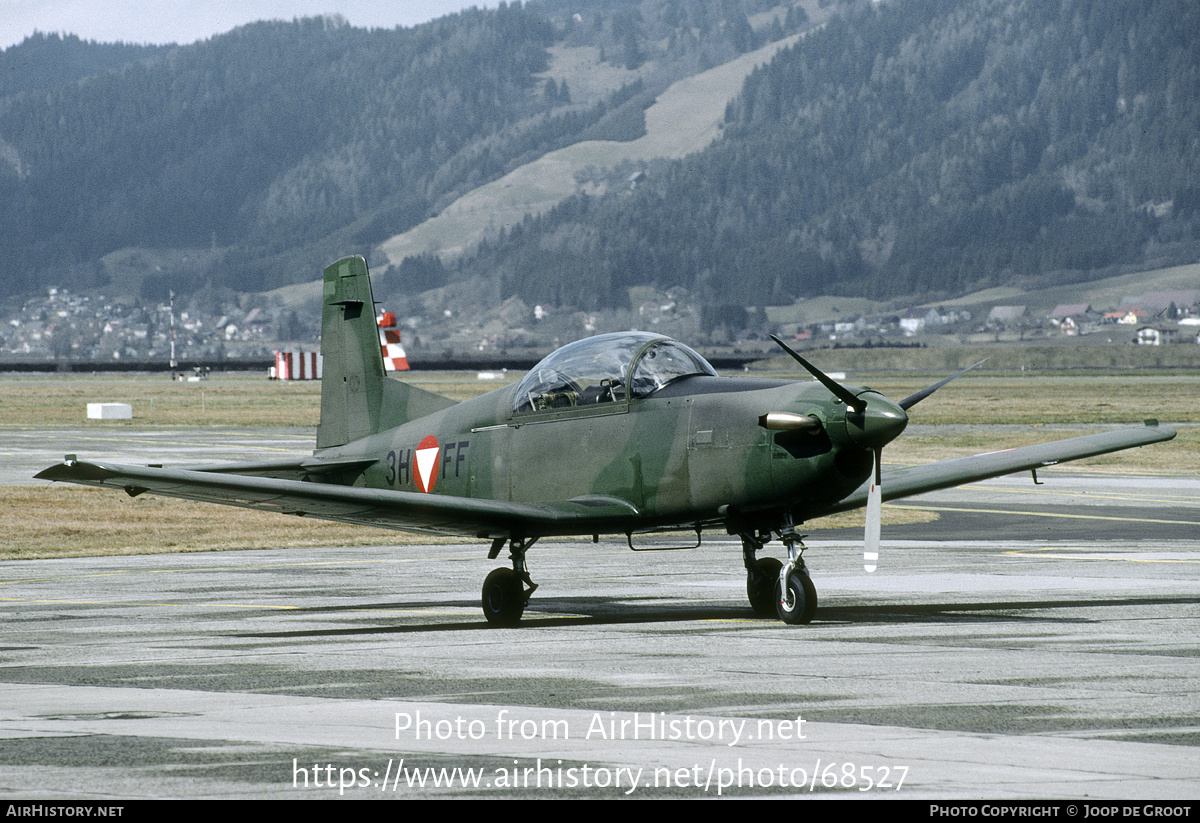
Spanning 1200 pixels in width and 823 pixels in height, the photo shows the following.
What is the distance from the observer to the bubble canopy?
53.8 ft

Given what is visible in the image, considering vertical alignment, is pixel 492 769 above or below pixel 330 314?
below

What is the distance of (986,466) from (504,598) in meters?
5.79

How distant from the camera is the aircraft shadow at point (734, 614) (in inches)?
630

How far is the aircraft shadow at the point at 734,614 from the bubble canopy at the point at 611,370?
2.32 m

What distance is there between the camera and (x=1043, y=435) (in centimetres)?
5681

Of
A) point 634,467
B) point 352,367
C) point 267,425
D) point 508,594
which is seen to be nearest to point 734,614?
point 634,467

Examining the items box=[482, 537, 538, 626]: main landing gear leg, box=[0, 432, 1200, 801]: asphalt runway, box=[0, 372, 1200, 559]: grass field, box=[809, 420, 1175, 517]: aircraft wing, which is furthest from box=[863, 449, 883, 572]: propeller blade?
box=[0, 372, 1200, 559]: grass field

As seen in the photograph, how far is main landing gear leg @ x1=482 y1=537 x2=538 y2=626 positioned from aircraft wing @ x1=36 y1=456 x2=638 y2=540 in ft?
1.15

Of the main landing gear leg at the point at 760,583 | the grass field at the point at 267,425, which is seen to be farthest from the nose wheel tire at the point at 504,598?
the grass field at the point at 267,425

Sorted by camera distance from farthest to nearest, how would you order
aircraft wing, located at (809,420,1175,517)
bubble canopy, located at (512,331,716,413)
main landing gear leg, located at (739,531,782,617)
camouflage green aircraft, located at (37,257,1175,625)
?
aircraft wing, located at (809,420,1175,517) < main landing gear leg, located at (739,531,782,617) < bubble canopy, located at (512,331,716,413) < camouflage green aircraft, located at (37,257,1175,625)

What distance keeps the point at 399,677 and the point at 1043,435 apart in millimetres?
47546

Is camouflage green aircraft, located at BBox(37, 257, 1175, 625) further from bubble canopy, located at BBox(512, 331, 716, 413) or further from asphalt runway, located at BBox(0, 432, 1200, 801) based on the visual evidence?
asphalt runway, located at BBox(0, 432, 1200, 801)
